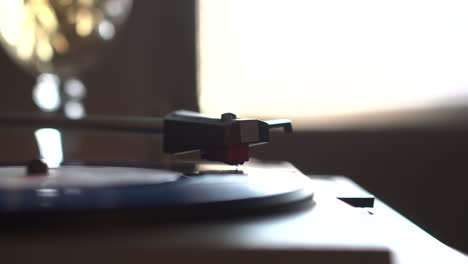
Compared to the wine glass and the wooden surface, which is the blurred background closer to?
the wine glass

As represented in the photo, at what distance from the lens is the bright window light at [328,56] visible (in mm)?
1220

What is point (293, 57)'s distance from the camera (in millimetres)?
1313

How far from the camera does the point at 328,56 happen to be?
1.29 meters

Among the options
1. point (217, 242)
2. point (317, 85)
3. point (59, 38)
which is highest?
point (59, 38)

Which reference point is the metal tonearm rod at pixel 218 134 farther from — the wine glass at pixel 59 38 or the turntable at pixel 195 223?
the wine glass at pixel 59 38

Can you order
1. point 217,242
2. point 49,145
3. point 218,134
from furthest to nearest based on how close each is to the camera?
point 49,145 < point 218,134 < point 217,242

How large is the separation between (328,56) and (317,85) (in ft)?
0.21

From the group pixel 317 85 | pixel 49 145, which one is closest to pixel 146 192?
pixel 49 145

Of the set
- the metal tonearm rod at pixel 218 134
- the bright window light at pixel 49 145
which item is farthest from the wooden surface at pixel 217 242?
the bright window light at pixel 49 145

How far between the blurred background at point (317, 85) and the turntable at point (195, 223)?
2.55 feet

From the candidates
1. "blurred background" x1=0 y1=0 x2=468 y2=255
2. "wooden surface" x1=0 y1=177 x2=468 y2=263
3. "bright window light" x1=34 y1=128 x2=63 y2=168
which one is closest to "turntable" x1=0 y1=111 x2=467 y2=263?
"wooden surface" x1=0 y1=177 x2=468 y2=263

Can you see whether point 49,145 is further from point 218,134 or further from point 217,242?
point 217,242

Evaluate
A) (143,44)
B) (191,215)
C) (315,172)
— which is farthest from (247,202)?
(143,44)

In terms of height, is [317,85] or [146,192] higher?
[317,85]
